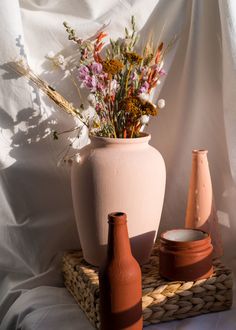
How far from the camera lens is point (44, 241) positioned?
147cm

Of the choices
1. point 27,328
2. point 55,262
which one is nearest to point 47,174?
point 55,262

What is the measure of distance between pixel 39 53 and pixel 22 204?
393mm

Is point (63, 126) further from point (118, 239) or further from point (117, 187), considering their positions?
point (118, 239)

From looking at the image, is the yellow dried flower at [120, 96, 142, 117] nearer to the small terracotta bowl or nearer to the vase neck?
the vase neck

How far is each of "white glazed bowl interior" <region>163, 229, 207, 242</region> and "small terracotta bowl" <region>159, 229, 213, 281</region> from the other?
0.02 metres

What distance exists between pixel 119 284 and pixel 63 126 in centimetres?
50

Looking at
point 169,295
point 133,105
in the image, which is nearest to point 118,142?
point 133,105

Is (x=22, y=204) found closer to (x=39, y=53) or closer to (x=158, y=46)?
(x=39, y=53)

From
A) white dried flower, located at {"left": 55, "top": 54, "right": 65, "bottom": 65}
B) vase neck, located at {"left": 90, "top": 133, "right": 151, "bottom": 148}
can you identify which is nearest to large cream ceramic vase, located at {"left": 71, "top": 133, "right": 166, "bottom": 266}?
vase neck, located at {"left": 90, "top": 133, "right": 151, "bottom": 148}

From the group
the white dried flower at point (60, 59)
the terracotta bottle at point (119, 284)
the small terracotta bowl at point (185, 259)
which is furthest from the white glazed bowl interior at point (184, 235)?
the white dried flower at point (60, 59)

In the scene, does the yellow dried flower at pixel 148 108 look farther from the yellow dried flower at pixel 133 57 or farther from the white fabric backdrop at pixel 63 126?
the white fabric backdrop at pixel 63 126

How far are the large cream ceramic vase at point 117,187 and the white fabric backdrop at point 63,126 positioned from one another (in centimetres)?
18

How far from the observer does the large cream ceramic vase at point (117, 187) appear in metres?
1.22

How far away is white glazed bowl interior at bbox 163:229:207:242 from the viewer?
126 centimetres
